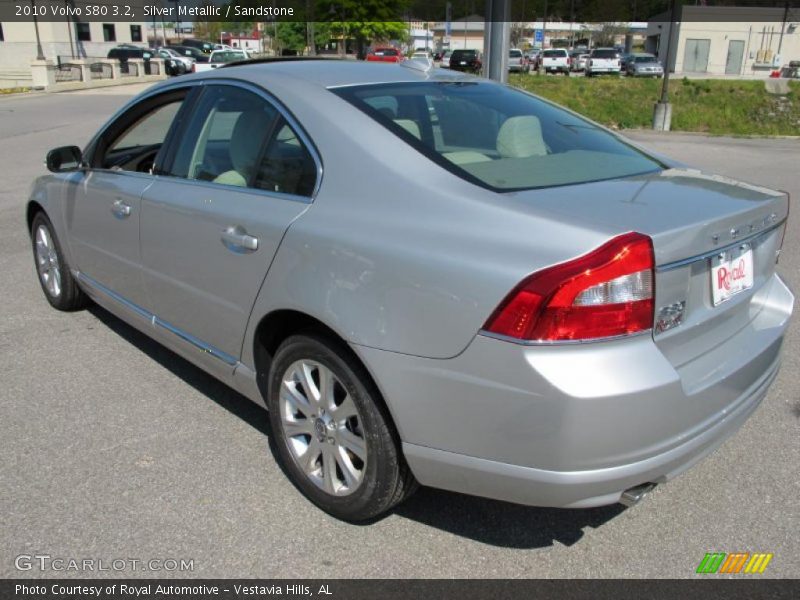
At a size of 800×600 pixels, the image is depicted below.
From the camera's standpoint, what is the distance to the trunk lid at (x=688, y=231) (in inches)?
85.0

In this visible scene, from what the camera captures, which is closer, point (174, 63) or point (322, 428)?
point (322, 428)

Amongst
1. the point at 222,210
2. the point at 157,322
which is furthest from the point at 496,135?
the point at 157,322

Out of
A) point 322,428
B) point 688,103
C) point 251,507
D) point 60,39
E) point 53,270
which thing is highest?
point 60,39

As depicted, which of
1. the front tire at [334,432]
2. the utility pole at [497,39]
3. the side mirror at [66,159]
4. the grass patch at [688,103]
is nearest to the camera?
the front tire at [334,432]

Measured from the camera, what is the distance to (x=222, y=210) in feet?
9.96

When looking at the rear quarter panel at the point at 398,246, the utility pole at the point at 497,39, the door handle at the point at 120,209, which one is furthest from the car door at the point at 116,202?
the utility pole at the point at 497,39

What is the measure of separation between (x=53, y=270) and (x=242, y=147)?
258 centimetres

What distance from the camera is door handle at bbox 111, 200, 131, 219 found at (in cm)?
372

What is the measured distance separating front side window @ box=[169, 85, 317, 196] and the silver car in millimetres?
12

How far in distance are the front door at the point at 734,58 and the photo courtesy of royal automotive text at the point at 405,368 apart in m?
58.2

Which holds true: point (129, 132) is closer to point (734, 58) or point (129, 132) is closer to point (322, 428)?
point (322, 428)

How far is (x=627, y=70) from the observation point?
42.1 m

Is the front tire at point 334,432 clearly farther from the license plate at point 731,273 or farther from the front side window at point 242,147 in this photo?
the license plate at point 731,273

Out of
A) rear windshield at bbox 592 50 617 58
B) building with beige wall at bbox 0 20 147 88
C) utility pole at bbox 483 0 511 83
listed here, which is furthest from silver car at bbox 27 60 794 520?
building with beige wall at bbox 0 20 147 88
